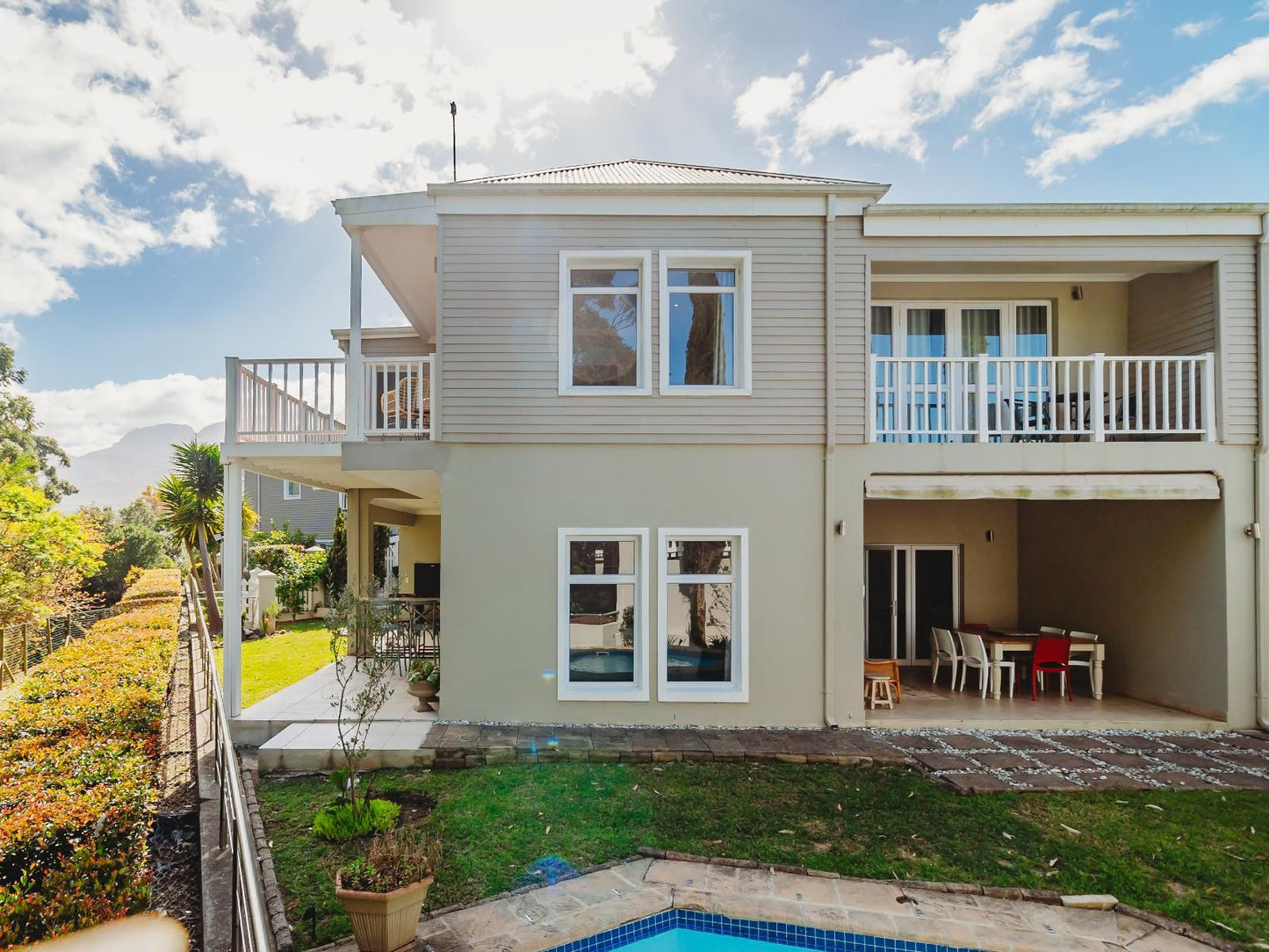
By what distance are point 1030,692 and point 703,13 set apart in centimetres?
1200

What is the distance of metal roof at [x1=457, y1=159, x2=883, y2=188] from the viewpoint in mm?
7617

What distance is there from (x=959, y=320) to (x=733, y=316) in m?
4.13

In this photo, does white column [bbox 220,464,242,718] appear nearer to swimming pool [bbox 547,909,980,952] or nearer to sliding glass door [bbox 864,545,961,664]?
swimming pool [bbox 547,909,980,952]

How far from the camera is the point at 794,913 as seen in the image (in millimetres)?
4000

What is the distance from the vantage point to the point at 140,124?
12.0 metres

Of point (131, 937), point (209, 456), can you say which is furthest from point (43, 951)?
point (209, 456)

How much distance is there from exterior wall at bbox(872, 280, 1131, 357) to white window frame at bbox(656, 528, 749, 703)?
15.6ft

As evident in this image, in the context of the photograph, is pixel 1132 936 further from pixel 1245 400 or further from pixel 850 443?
pixel 1245 400

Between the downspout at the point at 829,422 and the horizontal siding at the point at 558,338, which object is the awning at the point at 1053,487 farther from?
the horizontal siding at the point at 558,338

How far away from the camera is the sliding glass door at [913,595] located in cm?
1072

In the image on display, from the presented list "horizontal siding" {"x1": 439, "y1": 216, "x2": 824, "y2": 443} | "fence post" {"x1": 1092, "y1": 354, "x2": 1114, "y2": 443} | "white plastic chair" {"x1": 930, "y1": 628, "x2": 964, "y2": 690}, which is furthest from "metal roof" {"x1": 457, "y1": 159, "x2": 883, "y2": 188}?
"white plastic chair" {"x1": 930, "y1": 628, "x2": 964, "y2": 690}

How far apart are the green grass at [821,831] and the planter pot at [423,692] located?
61.0 inches

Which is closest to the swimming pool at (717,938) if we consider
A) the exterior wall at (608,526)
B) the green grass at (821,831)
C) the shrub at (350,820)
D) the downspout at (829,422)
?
the green grass at (821,831)

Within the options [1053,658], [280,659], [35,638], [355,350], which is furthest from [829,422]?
[35,638]
